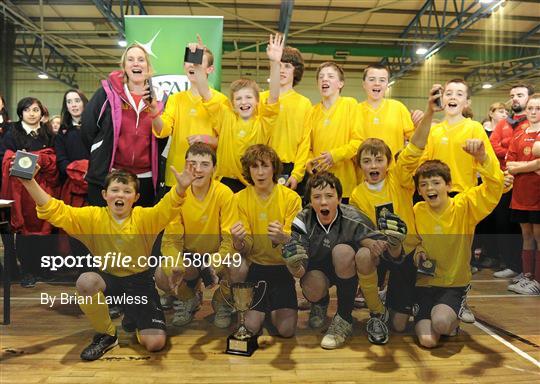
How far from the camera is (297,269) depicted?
245 centimetres

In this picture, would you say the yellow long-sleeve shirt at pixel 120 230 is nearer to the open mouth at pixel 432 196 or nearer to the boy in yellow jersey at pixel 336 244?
the boy in yellow jersey at pixel 336 244

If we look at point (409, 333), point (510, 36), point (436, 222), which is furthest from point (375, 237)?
point (510, 36)

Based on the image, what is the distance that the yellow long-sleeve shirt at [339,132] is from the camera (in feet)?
9.76

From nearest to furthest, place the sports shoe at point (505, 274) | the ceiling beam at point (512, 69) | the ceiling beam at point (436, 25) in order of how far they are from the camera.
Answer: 1. the sports shoe at point (505, 274)
2. the ceiling beam at point (512, 69)
3. the ceiling beam at point (436, 25)

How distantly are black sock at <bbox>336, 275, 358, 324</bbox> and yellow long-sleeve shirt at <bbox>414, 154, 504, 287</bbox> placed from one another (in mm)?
376

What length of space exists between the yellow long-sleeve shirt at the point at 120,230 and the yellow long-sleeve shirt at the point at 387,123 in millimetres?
1406

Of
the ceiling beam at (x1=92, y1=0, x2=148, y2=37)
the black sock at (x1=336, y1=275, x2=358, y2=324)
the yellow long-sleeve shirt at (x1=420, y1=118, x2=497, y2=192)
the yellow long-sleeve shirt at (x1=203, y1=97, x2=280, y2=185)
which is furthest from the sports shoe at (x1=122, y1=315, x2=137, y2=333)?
the ceiling beam at (x1=92, y1=0, x2=148, y2=37)

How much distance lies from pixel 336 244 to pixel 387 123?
1001 millimetres

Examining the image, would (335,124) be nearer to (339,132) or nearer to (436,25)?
(339,132)

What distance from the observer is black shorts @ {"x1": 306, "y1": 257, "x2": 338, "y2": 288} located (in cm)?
254

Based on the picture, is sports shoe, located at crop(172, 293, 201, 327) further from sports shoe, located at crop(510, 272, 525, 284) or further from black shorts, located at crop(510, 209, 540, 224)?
black shorts, located at crop(510, 209, 540, 224)

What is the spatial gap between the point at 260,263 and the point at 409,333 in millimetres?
910

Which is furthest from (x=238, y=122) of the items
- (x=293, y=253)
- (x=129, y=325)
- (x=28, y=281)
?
(x=28, y=281)

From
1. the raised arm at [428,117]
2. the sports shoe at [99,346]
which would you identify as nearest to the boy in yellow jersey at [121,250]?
the sports shoe at [99,346]
